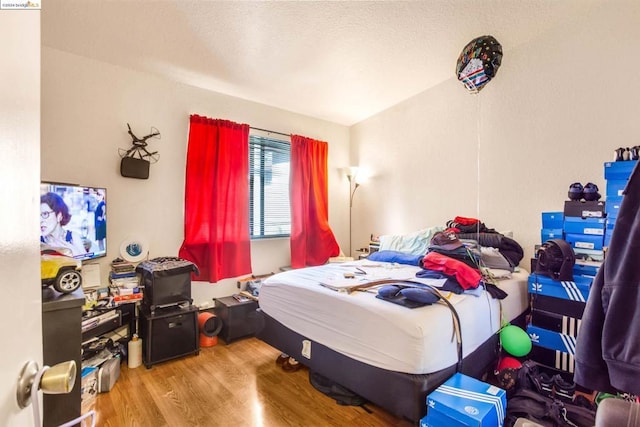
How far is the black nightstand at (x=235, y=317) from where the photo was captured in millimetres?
2826

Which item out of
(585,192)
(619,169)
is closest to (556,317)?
(585,192)

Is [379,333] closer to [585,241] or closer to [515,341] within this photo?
[515,341]

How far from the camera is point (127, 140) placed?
2707 mm

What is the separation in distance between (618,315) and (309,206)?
10.9 feet

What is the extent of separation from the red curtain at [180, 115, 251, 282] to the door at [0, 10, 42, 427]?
8.36 ft

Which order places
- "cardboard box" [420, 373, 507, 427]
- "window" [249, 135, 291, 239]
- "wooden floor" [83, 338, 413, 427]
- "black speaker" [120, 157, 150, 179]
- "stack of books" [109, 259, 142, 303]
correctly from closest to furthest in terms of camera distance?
1. "cardboard box" [420, 373, 507, 427]
2. "wooden floor" [83, 338, 413, 427]
3. "stack of books" [109, 259, 142, 303]
4. "black speaker" [120, 157, 150, 179]
5. "window" [249, 135, 291, 239]

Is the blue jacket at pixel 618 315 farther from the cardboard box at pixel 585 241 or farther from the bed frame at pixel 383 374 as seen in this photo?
the cardboard box at pixel 585 241

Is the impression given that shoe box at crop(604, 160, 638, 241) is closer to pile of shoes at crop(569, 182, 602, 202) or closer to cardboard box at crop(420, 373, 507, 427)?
pile of shoes at crop(569, 182, 602, 202)

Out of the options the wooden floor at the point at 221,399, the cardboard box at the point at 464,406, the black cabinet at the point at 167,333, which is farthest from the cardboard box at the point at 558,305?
the black cabinet at the point at 167,333

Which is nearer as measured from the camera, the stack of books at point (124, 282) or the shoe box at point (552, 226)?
the shoe box at point (552, 226)

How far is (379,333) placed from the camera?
155cm

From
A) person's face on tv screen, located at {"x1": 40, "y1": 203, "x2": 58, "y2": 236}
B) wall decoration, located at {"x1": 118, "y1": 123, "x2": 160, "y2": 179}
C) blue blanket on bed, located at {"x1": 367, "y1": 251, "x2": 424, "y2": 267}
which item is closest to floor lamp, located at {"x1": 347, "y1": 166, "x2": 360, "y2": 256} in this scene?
blue blanket on bed, located at {"x1": 367, "y1": 251, "x2": 424, "y2": 267}

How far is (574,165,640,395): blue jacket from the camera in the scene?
0.77m

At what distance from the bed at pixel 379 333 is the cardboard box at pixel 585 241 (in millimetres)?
475
